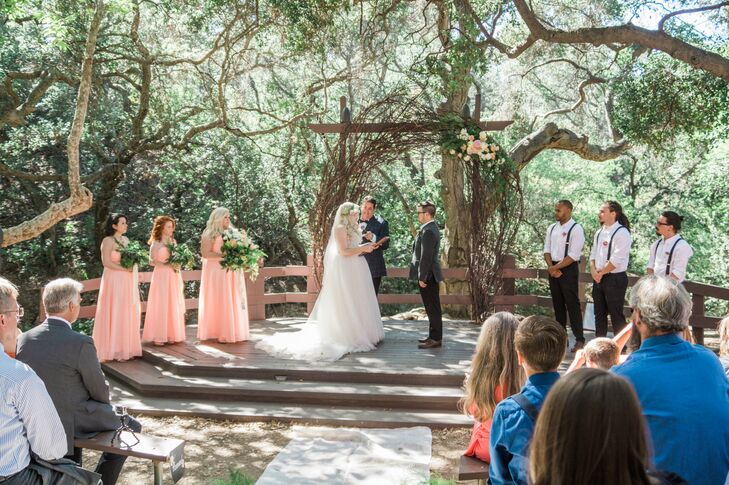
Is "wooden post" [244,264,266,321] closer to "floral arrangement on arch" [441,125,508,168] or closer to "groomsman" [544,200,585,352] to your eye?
"floral arrangement on arch" [441,125,508,168]

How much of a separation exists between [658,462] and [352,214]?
6.11 metres

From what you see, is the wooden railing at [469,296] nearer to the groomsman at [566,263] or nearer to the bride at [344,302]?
the groomsman at [566,263]

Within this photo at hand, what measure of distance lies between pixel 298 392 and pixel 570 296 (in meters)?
3.51

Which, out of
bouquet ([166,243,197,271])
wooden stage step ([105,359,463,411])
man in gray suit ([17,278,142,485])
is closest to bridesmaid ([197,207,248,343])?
bouquet ([166,243,197,271])

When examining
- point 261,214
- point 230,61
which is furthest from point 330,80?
point 261,214

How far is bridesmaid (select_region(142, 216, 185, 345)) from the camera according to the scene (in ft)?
29.0

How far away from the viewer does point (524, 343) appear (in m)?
2.85

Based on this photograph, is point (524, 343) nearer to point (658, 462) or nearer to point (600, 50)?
point (658, 462)

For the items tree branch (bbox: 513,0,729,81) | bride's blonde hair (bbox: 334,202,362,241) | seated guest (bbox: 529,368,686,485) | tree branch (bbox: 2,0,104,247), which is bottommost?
seated guest (bbox: 529,368,686,485)

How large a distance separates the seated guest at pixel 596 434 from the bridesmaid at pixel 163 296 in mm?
7851

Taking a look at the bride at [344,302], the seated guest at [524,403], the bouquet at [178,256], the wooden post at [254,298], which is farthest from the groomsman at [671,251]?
the wooden post at [254,298]

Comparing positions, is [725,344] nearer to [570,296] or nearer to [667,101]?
[570,296]

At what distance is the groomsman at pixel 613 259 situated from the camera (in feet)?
24.7

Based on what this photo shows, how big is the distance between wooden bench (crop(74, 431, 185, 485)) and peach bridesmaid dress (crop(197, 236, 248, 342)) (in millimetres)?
4767
